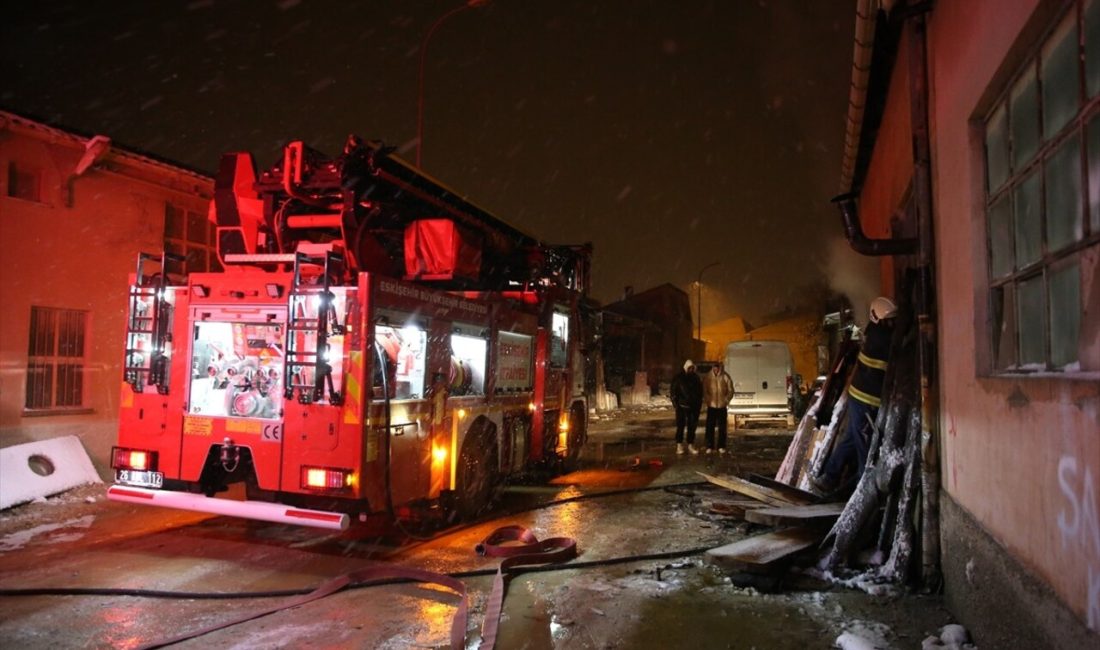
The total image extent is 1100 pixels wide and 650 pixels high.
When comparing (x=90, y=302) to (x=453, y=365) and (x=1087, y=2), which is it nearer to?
(x=453, y=365)

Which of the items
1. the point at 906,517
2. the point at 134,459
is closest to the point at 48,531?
the point at 134,459

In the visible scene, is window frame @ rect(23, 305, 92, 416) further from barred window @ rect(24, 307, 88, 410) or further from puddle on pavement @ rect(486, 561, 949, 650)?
puddle on pavement @ rect(486, 561, 949, 650)

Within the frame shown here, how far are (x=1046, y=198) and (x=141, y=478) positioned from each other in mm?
7359

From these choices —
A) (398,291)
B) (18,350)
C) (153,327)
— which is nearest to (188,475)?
(153,327)

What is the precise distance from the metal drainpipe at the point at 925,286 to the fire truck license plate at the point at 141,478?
6.59 m

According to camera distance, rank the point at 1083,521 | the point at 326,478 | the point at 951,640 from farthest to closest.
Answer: the point at 326,478 → the point at 951,640 → the point at 1083,521

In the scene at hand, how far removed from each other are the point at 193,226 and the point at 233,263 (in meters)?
6.20

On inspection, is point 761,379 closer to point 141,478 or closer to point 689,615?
point 689,615

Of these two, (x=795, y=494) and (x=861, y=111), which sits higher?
(x=861, y=111)

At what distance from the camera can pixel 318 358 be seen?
625 cm

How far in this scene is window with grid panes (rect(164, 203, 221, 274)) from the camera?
12211 mm

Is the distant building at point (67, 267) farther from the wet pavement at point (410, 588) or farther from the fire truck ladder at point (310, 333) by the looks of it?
the fire truck ladder at point (310, 333)

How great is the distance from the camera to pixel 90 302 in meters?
10.9

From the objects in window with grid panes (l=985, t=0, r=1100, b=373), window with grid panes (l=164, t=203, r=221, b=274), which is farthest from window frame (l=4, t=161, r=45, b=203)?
window with grid panes (l=985, t=0, r=1100, b=373)
